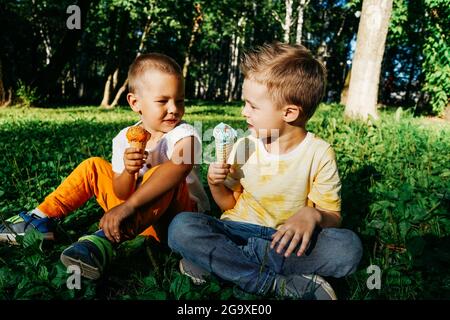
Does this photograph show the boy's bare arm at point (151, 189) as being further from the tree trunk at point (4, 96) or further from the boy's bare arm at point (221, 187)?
the tree trunk at point (4, 96)

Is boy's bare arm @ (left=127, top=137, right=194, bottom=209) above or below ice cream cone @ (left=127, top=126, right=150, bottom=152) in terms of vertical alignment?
below

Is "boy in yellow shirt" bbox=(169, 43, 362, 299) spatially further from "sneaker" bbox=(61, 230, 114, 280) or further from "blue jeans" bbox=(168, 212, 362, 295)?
"sneaker" bbox=(61, 230, 114, 280)

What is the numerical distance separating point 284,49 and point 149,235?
130cm

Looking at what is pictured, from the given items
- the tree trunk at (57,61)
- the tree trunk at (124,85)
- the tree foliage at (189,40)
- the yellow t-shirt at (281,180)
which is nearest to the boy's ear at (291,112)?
the yellow t-shirt at (281,180)

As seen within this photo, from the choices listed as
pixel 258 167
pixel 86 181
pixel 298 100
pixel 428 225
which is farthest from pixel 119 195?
pixel 428 225

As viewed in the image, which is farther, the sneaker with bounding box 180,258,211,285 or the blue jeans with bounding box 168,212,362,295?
the sneaker with bounding box 180,258,211,285

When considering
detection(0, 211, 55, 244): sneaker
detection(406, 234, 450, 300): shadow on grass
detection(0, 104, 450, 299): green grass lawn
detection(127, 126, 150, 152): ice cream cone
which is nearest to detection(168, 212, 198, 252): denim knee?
detection(0, 104, 450, 299): green grass lawn

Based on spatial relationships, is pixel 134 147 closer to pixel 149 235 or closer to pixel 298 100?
pixel 149 235

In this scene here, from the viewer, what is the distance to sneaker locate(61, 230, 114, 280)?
185 centimetres

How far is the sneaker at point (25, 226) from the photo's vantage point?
2.30 meters

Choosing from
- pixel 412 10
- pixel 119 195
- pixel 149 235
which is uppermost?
pixel 412 10

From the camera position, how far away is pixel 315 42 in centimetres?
3700

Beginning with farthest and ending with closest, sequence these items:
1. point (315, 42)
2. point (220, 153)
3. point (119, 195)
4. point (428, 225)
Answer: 1. point (315, 42)
2. point (428, 225)
3. point (119, 195)
4. point (220, 153)

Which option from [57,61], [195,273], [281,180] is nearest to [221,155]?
[281,180]
